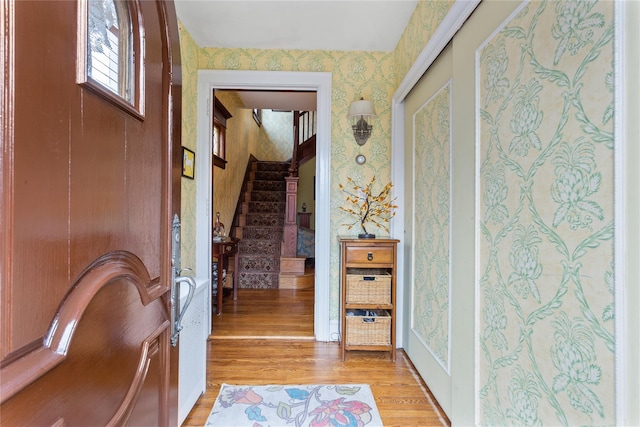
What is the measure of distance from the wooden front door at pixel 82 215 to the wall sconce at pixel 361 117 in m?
1.81

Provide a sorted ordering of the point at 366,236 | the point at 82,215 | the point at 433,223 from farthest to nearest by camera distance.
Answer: the point at 366,236, the point at 433,223, the point at 82,215

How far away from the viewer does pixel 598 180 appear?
2.40 ft

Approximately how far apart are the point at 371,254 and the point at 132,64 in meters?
1.92

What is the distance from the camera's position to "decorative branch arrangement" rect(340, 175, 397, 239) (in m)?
2.49

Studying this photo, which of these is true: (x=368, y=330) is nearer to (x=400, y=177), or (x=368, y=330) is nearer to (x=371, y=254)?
(x=371, y=254)

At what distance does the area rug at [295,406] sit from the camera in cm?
→ 157

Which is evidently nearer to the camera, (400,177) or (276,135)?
(400,177)

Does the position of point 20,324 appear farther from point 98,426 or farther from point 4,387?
point 98,426

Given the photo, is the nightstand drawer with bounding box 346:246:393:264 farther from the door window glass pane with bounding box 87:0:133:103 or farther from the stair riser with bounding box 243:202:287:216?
the stair riser with bounding box 243:202:287:216

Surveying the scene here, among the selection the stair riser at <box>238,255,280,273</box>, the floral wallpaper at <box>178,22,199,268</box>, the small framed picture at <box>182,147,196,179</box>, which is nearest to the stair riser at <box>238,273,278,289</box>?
the stair riser at <box>238,255,280,273</box>

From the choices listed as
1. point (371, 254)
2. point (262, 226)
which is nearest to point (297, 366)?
point (371, 254)

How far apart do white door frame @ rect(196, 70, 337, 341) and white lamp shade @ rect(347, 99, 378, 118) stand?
247mm

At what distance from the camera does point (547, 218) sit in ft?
2.94

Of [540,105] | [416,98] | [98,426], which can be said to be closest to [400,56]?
[416,98]
